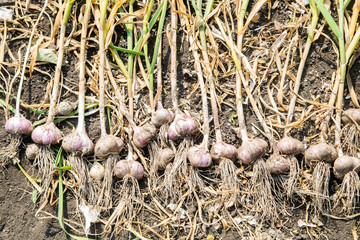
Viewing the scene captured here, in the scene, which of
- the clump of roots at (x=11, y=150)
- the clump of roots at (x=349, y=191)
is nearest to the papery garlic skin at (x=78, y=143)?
the clump of roots at (x=11, y=150)

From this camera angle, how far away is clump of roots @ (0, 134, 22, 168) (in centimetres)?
169

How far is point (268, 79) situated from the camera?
1.82 metres

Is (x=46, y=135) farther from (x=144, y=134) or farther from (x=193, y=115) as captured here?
(x=193, y=115)

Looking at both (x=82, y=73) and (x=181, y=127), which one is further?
(x=82, y=73)

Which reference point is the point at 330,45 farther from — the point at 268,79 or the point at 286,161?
the point at 286,161

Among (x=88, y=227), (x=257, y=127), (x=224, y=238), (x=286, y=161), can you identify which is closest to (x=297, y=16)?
(x=257, y=127)

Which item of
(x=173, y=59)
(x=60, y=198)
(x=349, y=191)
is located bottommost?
(x=60, y=198)

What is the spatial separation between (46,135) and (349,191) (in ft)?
5.00

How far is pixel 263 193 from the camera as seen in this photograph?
1618 mm

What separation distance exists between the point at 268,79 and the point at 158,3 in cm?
75

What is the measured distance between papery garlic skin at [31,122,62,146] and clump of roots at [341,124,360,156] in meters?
1.47

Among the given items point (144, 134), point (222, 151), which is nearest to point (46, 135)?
point (144, 134)

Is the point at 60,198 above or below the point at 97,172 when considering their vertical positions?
below

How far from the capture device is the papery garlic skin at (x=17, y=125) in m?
1.65
